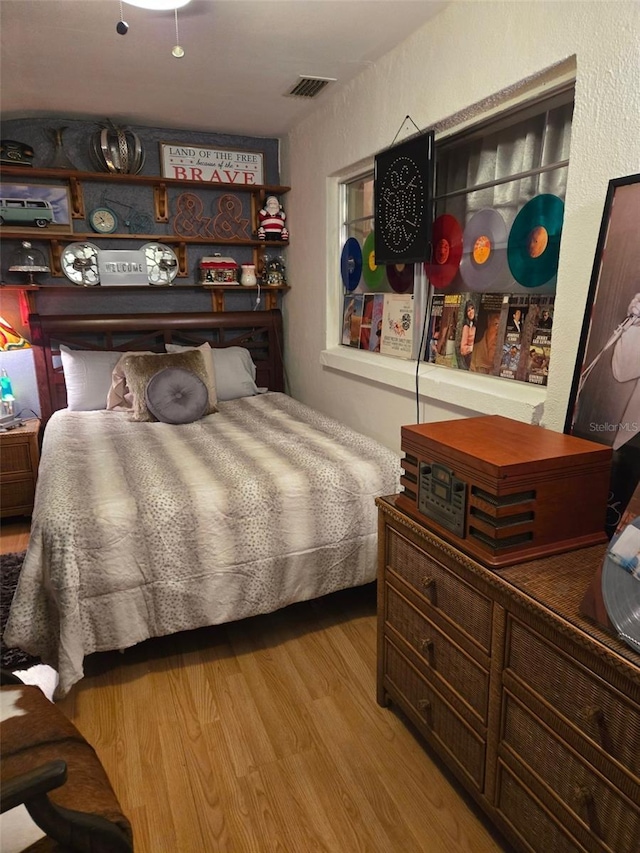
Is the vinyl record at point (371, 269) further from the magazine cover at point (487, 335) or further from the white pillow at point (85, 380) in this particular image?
the white pillow at point (85, 380)

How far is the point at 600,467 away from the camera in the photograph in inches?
52.1

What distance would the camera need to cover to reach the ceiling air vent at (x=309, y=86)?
2730 mm

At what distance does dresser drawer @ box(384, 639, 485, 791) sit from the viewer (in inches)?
54.3

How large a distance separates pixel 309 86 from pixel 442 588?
2580mm

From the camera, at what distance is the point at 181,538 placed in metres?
1.97

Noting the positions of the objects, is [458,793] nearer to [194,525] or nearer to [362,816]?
[362,816]

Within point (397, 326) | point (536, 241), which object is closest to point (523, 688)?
point (536, 241)

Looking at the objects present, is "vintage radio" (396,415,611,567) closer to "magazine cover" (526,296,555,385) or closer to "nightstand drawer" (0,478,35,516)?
"magazine cover" (526,296,555,385)

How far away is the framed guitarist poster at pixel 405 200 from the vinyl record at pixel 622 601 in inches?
62.3

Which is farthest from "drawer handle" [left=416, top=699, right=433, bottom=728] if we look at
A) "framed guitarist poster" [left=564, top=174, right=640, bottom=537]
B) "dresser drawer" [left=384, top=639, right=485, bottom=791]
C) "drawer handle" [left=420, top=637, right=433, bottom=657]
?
"framed guitarist poster" [left=564, top=174, right=640, bottom=537]

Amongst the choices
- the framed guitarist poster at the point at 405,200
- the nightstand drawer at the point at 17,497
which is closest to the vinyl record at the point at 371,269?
the framed guitarist poster at the point at 405,200

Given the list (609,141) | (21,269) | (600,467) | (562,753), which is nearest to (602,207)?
(609,141)

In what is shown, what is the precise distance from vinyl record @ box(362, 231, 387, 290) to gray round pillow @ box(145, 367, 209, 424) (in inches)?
42.3

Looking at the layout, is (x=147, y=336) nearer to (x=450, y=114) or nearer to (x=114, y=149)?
(x=114, y=149)
